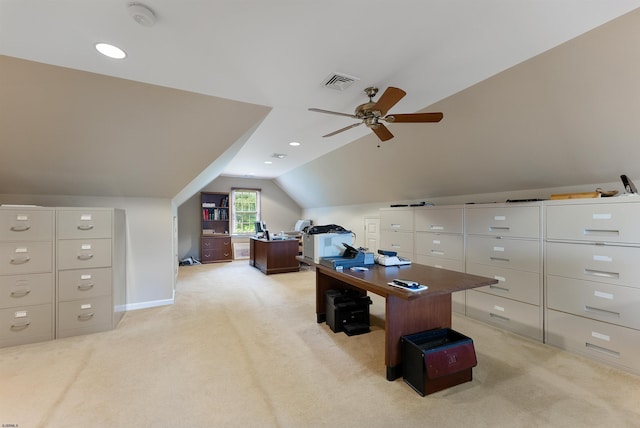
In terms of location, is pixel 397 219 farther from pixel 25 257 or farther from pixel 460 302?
pixel 25 257

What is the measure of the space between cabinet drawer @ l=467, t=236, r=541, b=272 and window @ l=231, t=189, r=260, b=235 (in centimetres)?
633

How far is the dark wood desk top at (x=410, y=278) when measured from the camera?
6.07 feet

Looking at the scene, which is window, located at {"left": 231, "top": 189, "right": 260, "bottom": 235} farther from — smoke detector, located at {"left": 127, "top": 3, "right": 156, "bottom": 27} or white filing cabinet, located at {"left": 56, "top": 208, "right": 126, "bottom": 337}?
smoke detector, located at {"left": 127, "top": 3, "right": 156, "bottom": 27}

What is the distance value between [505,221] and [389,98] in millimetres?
2154

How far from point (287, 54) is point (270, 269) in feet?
15.5

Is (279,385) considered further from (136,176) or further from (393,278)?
(136,176)

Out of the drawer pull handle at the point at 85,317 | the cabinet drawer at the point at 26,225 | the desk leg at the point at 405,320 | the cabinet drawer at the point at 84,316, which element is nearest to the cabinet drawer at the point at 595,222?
the desk leg at the point at 405,320

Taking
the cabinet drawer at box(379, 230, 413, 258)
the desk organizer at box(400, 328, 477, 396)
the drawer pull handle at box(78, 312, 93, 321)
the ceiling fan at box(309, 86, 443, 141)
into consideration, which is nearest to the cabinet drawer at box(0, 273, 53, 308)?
the drawer pull handle at box(78, 312, 93, 321)

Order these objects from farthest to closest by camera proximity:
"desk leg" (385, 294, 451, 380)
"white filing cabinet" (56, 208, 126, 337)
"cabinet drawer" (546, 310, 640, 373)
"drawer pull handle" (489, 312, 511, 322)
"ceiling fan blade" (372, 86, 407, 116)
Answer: "drawer pull handle" (489, 312, 511, 322), "white filing cabinet" (56, 208, 126, 337), "cabinet drawer" (546, 310, 640, 373), "desk leg" (385, 294, 451, 380), "ceiling fan blade" (372, 86, 407, 116)

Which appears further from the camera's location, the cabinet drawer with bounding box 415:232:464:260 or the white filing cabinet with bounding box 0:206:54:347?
the cabinet drawer with bounding box 415:232:464:260

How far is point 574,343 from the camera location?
8.21ft

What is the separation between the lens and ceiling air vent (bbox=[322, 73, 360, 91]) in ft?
7.14

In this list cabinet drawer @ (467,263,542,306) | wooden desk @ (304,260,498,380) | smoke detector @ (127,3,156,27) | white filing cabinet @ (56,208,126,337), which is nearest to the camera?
smoke detector @ (127,3,156,27)

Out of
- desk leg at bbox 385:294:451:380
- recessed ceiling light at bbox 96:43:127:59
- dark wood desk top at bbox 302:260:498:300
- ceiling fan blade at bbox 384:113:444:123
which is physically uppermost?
recessed ceiling light at bbox 96:43:127:59
